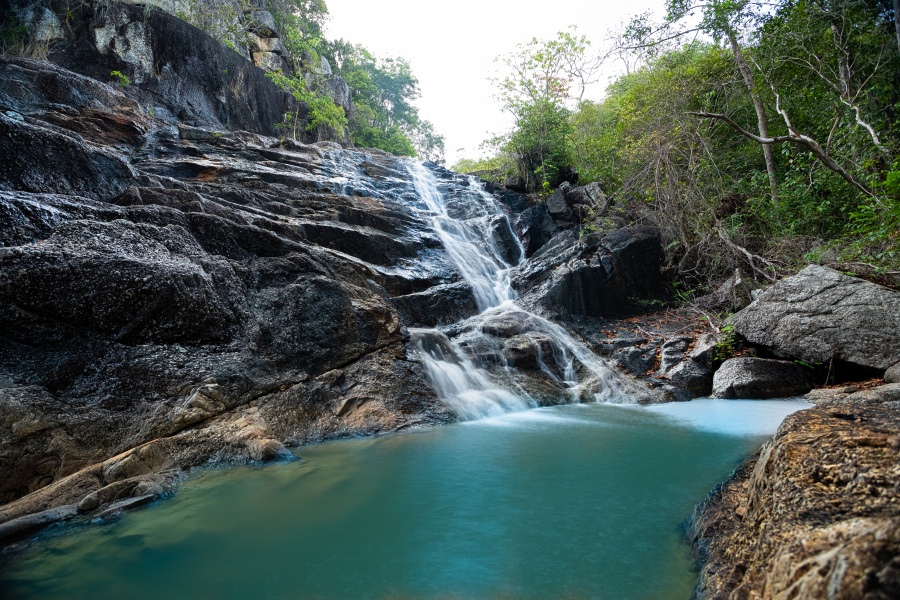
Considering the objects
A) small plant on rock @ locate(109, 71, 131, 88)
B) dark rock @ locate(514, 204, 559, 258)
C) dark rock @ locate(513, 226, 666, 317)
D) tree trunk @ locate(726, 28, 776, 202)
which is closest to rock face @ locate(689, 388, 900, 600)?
dark rock @ locate(513, 226, 666, 317)

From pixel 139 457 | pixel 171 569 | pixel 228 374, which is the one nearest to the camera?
pixel 171 569

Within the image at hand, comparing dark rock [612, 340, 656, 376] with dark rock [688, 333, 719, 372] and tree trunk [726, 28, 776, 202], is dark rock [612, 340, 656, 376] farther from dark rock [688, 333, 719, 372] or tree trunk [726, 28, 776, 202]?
tree trunk [726, 28, 776, 202]

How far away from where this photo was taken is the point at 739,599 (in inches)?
67.9

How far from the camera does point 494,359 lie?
315 inches

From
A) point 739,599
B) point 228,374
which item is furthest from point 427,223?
point 739,599

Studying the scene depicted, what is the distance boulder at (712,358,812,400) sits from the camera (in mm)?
6973

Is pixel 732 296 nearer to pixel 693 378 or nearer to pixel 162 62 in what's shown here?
pixel 693 378

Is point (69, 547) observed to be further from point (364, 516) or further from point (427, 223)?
point (427, 223)

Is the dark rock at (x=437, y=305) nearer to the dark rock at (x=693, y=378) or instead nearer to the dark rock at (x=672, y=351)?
the dark rock at (x=672, y=351)

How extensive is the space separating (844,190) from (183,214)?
13.0m

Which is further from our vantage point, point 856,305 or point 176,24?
point 176,24

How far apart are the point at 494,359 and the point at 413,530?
5012 mm

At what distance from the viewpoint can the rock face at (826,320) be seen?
6.25 metres

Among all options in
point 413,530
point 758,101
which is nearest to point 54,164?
point 413,530
